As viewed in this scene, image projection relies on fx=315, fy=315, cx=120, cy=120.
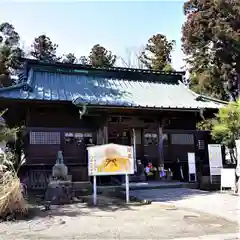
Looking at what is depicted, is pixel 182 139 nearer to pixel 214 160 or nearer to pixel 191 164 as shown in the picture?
pixel 191 164

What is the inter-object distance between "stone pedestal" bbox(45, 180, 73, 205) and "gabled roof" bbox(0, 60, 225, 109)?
3703 mm

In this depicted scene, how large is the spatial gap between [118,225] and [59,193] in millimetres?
3998

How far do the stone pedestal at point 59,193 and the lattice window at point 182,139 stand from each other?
6.99 meters

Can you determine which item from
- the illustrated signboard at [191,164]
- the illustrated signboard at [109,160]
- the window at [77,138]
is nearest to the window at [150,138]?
the illustrated signboard at [191,164]

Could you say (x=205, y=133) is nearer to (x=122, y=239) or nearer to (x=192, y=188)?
(x=192, y=188)

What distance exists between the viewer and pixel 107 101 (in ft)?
47.1

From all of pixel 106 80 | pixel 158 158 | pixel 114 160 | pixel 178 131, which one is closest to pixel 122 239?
pixel 114 160

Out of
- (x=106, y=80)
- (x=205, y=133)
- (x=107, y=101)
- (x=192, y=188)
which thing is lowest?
(x=192, y=188)

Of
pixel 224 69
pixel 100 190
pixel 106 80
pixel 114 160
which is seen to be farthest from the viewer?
pixel 224 69

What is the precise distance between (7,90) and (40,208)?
6.43 metres

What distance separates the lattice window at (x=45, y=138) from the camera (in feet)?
45.6

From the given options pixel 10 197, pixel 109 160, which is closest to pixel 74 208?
pixel 109 160

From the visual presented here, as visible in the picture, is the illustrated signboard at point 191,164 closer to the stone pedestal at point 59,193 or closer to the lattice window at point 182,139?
the lattice window at point 182,139

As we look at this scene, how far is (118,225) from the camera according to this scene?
22.1 feet
